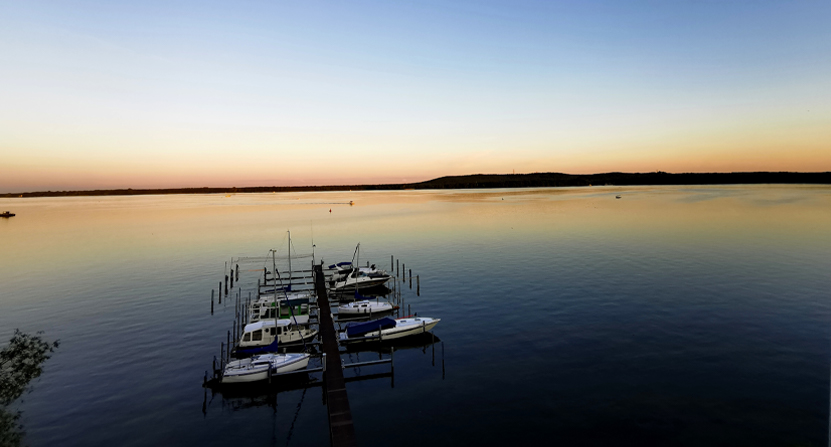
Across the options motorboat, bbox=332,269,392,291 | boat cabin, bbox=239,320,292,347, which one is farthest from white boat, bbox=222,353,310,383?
motorboat, bbox=332,269,392,291

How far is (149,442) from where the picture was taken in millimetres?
25141

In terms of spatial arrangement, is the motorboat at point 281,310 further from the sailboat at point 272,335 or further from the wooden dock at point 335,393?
the wooden dock at point 335,393

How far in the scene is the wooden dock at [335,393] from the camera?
24359mm

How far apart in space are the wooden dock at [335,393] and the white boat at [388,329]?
1730 millimetres

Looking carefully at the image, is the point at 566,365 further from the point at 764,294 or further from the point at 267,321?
the point at 764,294

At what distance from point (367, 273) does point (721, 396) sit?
4379 cm

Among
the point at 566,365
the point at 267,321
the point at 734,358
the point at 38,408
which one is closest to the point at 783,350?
the point at 734,358

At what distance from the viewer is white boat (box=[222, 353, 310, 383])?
31516 millimetres

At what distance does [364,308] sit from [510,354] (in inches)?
774

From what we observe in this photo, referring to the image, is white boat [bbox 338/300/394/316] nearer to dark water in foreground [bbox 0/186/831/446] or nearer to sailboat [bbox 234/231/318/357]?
dark water in foreground [bbox 0/186/831/446]

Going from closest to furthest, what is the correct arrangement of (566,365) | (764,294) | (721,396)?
(721,396), (566,365), (764,294)

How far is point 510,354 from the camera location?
35844mm

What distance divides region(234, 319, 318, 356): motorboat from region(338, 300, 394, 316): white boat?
8.76 m

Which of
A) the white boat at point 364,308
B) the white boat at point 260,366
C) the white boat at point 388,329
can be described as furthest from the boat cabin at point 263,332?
the white boat at point 364,308
